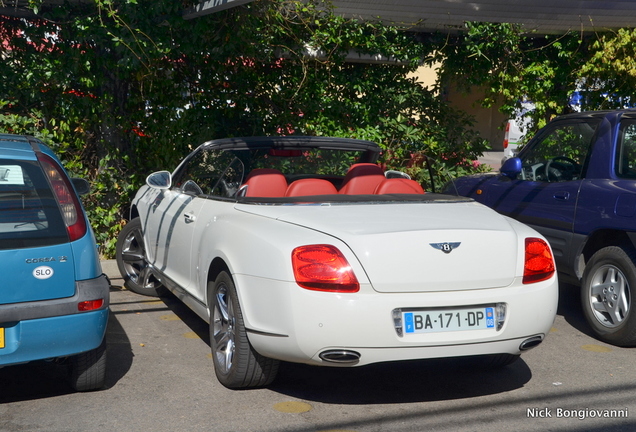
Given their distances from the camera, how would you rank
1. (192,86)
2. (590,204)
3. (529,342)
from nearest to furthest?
(529,342) → (590,204) → (192,86)

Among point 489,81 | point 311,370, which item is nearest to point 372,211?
point 311,370

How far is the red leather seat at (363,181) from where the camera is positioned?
18.7 ft

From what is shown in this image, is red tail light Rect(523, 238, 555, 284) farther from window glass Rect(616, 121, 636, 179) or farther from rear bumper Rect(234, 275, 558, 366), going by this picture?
window glass Rect(616, 121, 636, 179)

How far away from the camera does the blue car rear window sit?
4.18m

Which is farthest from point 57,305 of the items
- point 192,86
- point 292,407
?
point 192,86

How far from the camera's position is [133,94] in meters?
8.91

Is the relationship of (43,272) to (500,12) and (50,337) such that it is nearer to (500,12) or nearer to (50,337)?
(50,337)

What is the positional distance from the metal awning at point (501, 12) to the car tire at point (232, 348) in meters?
5.69

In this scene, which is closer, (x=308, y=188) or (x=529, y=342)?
(x=529, y=342)

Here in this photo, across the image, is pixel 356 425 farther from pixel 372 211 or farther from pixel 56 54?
pixel 56 54

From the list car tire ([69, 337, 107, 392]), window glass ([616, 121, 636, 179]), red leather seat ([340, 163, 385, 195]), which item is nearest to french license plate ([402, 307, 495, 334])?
red leather seat ([340, 163, 385, 195])

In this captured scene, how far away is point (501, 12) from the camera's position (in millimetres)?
9961

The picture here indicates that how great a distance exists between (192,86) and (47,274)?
5.71 m

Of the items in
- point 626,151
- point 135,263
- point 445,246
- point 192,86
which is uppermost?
point 192,86
